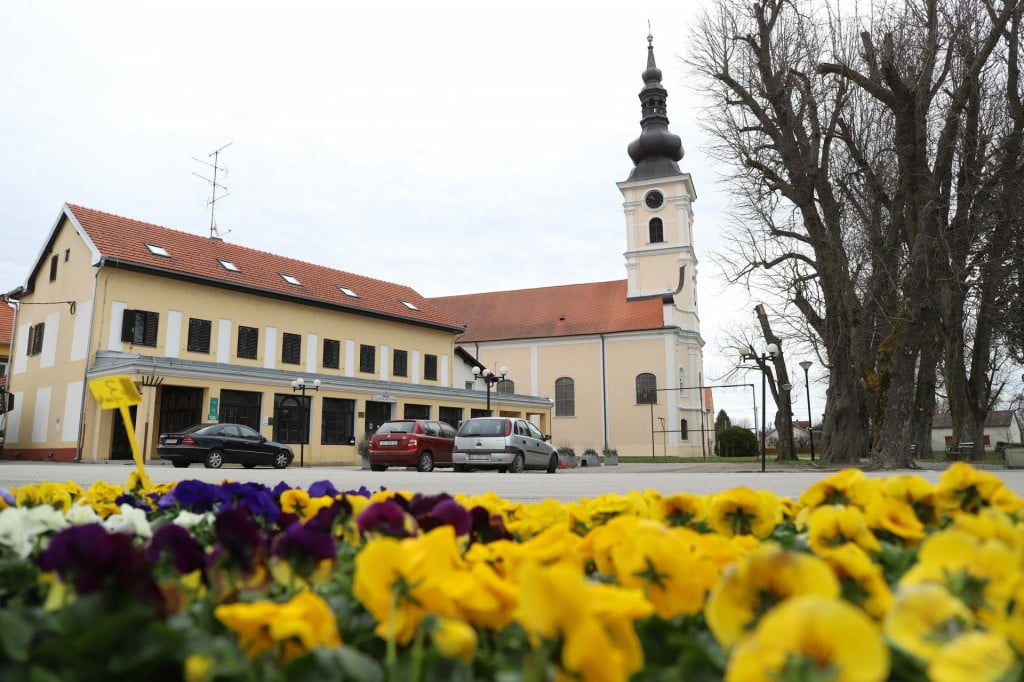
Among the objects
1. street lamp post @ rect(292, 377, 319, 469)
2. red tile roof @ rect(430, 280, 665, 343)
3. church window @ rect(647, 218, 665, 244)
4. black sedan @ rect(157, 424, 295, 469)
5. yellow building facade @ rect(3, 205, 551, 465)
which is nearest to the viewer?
black sedan @ rect(157, 424, 295, 469)

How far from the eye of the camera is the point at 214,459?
2150 centimetres

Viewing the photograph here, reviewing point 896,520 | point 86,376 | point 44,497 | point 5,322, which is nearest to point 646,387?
point 86,376

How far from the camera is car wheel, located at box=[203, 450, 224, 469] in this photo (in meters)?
21.4

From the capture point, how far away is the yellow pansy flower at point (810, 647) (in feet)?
2.13

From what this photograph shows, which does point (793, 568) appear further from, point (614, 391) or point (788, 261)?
point (614, 391)

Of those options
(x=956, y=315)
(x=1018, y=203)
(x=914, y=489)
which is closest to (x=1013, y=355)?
(x=956, y=315)

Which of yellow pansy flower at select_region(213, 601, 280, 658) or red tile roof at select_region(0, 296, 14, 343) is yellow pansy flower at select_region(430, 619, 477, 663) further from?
red tile roof at select_region(0, 296, 14, 343)

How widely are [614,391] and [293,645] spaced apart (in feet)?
151

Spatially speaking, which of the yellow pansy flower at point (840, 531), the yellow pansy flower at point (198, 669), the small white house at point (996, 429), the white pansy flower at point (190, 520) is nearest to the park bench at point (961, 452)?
the yellow pansy flower at point (840, 531)

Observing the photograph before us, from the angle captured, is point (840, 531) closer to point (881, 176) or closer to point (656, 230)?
point (881, 176)

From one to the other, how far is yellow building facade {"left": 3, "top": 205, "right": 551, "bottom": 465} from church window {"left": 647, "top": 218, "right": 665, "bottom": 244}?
61.1 ft

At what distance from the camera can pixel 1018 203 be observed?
15992 millimetres

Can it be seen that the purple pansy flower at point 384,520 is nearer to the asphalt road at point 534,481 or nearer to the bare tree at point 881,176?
the asphalt road at point 534,481

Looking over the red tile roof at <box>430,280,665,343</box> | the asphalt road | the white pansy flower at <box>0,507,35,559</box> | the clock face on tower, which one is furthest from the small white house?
the white pansy flower at <box>0,507,35,559</box>
